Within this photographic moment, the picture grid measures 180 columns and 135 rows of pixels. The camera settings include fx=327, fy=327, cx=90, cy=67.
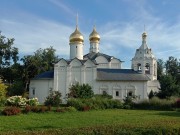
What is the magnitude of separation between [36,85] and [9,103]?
13.7 m

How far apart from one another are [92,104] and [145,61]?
18404 millimetres

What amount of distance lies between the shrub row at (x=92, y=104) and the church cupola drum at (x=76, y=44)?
46.2 ft

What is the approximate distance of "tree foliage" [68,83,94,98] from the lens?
3762 cm

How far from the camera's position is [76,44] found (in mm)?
45469

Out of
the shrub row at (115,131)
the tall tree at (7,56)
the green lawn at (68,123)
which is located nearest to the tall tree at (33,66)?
the tall tree at (7,56)

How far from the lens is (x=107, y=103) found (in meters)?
32.1

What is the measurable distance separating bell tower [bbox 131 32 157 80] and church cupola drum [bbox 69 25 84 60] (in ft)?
26.0

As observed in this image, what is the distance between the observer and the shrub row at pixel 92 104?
2850 cm

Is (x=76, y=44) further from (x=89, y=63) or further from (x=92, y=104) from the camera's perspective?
(x=92, y=104)

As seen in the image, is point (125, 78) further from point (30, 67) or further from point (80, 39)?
point (30, 67)

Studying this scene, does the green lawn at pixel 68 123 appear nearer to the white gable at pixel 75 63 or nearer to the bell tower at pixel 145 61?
the white gable at pixel 75 63

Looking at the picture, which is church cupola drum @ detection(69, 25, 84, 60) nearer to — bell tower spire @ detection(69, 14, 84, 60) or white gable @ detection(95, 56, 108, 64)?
bell tower spire @ detection(69, 14, 84, 60)

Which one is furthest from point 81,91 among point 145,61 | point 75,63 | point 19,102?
point 145,61

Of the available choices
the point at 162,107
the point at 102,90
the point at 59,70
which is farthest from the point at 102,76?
the point at 162,107
